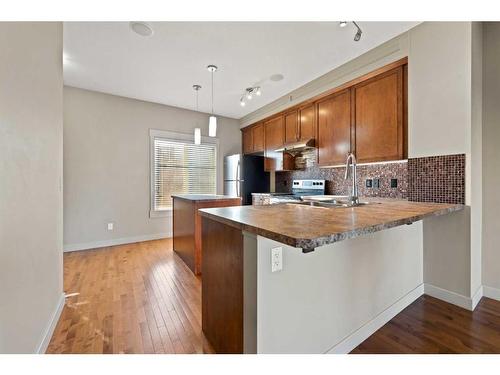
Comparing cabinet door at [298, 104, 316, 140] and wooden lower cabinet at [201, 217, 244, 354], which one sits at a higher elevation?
cabinet door at [298, 104, 316, 140]

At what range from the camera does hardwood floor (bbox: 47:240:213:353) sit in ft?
4.88

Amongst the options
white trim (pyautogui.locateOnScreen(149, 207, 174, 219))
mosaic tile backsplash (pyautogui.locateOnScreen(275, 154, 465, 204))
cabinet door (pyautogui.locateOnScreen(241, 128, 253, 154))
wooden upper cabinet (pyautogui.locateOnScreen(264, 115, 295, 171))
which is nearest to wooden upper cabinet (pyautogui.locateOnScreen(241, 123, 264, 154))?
cabinet door (pyautogui.locateOnScreen(241, 128, 253, 154))

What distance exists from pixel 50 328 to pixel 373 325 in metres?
2.24

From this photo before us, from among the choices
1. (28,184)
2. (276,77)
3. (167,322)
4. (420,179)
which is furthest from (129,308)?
(276,77)

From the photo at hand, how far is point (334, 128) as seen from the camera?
310 cm

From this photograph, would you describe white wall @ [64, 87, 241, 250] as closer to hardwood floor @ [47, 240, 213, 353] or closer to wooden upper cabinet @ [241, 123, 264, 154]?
hardwood floor @ [47, 240, 213, 353]

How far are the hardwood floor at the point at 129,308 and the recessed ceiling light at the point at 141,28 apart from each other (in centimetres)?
260

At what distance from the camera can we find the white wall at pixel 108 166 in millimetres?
3613

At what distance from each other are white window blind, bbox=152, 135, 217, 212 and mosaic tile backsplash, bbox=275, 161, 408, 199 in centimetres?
208

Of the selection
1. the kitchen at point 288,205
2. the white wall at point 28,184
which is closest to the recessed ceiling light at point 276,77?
the kitchen at point 288,205

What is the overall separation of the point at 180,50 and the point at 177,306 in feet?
8.80

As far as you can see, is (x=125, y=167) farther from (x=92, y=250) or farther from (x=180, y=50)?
(x=180, y=50)

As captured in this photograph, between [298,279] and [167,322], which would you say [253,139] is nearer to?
[167,322]

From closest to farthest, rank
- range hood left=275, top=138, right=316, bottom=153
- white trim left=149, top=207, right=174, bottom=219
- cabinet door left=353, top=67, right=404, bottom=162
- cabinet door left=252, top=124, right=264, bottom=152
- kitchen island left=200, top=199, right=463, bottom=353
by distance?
kitchen island left=200, top=199, right=463, bottom=353 < cabinet door left=353, top=67, right=404, bottom=162 < range hood left=275, top=138, right=316, bottom=153 < white trim left=149, top=207, right=174, bottom=219 < cabinet door left=252, top=124, right=264, bottom=152
